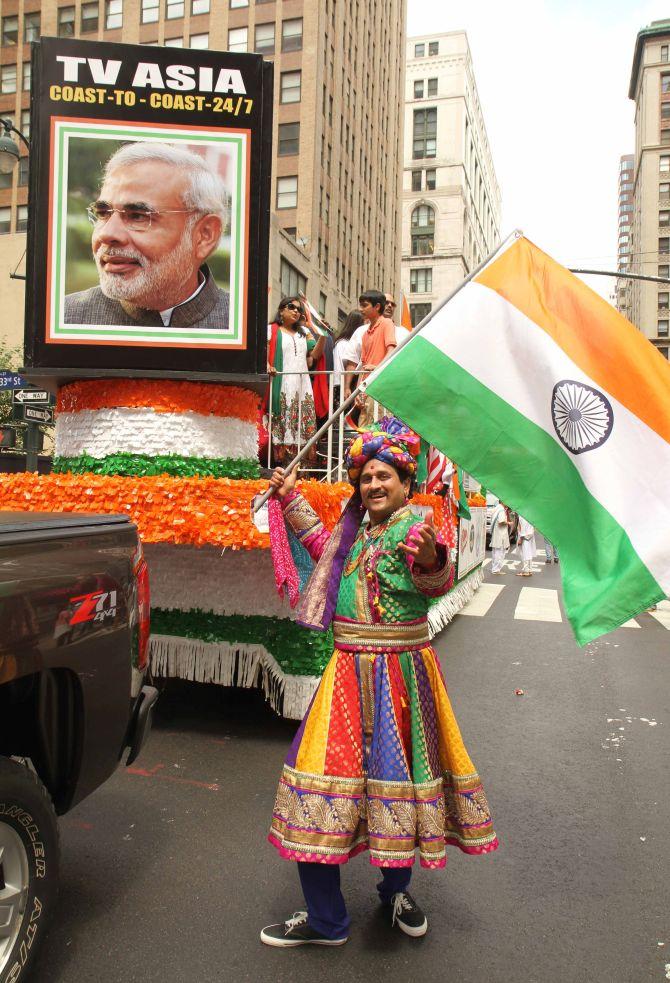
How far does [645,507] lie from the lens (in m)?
2.69

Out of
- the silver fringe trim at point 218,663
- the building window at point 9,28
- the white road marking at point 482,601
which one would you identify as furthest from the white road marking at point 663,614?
the building window at point 9,28

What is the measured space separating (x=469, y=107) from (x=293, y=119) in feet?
164

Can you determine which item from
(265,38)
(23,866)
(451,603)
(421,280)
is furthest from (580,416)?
(421,280)

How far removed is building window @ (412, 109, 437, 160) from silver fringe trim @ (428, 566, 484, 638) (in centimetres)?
7575

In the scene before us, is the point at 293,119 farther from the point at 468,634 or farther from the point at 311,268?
the point at 468,634

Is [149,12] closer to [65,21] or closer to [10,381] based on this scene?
[65,21]

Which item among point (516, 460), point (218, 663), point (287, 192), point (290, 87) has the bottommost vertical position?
point (218, 663)

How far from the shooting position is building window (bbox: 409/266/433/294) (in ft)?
259

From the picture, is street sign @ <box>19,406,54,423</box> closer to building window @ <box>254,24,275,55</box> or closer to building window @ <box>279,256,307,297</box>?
building window @ <box>279,256,307,297</box>

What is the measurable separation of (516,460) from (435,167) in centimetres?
8329

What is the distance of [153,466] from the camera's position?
16.1 feet

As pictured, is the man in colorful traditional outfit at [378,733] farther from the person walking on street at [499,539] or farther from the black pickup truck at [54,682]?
the person walking on street at [499,539]

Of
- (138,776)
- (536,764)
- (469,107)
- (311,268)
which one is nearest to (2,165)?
(138,776)

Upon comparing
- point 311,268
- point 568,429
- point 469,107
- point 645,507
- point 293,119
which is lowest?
point 645,507
